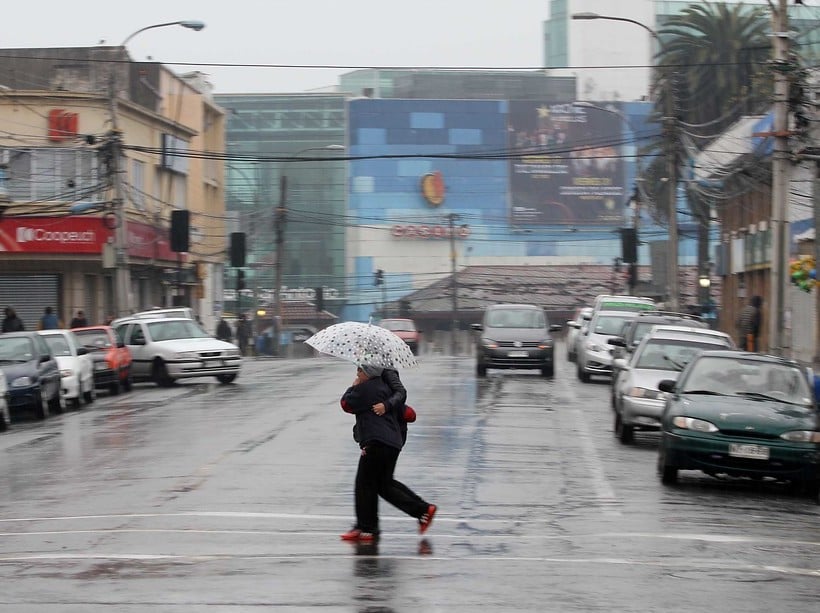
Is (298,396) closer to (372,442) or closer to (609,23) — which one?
(372,442)

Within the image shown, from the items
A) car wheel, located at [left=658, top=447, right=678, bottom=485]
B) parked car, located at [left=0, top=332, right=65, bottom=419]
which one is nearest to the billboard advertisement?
parked car, located at [left=0, top=332, right=65, bottom=419]

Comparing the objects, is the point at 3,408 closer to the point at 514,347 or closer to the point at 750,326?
the point at 514,347

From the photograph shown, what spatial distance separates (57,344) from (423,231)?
4114 inches

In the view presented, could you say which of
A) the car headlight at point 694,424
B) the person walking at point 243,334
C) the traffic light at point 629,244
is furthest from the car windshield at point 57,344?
the person walking at point 243,334

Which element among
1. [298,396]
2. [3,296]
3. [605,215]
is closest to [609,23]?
[605,215]

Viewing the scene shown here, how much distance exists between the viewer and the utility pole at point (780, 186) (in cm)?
2748

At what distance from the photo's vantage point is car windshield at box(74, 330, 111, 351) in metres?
31.7

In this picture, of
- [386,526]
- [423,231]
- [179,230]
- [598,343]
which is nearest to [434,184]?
[423,231]

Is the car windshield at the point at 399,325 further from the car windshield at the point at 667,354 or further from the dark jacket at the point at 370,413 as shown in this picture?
the dark jacket at the point at 370,413

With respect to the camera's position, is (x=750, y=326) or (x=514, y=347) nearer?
(x=514, y=347)

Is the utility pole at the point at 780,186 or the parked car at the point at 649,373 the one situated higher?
the utility pole at the point at 780,186

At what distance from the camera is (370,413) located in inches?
434

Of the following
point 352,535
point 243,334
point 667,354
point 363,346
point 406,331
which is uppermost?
point 363,346

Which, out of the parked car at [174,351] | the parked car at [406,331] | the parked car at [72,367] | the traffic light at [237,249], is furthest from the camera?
the parked car at [406,331]
